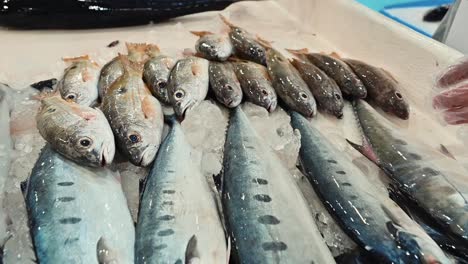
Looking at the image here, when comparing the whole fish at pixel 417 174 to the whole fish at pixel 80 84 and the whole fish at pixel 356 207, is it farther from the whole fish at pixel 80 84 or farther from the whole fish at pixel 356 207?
the whole fish at pixel 80 84

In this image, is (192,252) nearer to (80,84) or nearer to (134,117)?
(134,117)

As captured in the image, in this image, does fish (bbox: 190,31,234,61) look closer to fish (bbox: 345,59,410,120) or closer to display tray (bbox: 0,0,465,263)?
display tray (bbox: 0,0,465,263)

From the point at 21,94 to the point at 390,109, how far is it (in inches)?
70.2

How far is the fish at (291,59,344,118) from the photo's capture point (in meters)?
2.09

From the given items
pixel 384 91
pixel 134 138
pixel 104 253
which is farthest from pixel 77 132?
pixel 384 91

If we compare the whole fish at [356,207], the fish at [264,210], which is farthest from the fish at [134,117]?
the whole fish at [356,207]

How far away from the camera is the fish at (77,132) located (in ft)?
4.81

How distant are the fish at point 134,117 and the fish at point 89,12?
103 centimetres

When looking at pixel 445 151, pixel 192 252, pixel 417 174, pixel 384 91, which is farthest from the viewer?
pixel 384 91

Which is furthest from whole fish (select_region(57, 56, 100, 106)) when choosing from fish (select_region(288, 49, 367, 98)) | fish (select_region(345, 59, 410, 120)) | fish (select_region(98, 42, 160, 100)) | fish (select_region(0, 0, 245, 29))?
fish (select_region(345, 59, 410, 120))

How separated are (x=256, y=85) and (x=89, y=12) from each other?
56.3 inches

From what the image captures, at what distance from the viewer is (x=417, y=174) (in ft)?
5.18

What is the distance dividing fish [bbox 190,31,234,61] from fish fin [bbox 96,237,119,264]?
1335 millimetres

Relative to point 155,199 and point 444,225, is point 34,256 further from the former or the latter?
point 444,225
